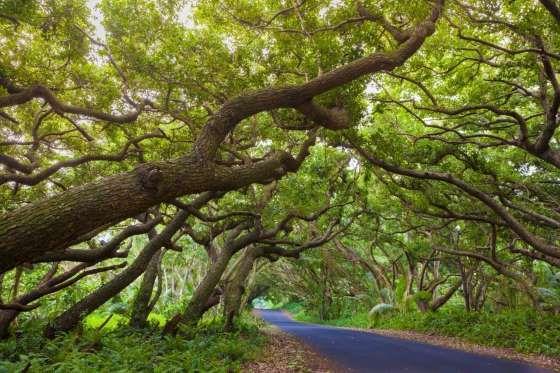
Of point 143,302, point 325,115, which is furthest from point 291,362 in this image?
point 325,115

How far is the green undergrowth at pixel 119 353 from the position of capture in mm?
6949

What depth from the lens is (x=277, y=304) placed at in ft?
260

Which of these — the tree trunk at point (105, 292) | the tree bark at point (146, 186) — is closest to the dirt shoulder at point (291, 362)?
the tree trunk at point (105, 292)

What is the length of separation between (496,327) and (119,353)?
1508 centimetres

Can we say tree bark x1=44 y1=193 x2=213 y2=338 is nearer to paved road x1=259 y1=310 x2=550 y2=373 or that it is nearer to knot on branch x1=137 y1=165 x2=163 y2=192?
paved road x1=259 y1=310 x2=550 y2=373

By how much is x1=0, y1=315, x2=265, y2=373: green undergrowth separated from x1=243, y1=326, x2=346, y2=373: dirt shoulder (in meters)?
0.40

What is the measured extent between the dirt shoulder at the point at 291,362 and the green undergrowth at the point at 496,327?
7544 mm

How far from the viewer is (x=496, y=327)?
682 inches

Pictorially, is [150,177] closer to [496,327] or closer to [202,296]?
[202,296]

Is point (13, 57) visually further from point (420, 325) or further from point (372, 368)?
point (420, 325)


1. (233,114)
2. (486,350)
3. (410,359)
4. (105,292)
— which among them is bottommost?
(410,359)

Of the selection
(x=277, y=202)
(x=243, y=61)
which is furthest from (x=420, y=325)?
(x=243, y=61)

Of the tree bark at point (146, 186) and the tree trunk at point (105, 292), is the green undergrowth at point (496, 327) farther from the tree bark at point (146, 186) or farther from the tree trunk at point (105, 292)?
the tree bark at point (146, 186)

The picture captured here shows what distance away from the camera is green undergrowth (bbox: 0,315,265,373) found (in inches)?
274
